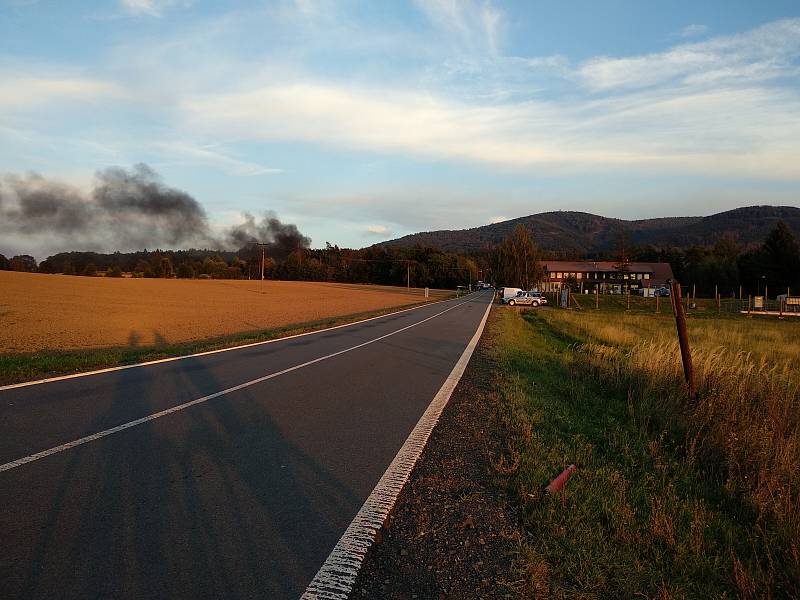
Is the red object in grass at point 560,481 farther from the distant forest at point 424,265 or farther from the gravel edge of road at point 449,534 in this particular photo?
the distant forest at point 424,265

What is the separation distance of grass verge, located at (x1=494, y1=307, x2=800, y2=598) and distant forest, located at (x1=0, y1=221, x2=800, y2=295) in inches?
2874

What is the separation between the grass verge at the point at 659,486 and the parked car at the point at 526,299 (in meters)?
46.0

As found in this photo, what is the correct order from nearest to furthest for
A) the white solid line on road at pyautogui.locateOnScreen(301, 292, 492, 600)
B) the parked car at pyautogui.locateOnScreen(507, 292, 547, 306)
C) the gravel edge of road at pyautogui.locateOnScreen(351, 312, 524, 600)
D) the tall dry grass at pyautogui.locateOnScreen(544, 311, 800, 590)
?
the white solid line on road at pyautogui.locateOnScreen(301, 292, 492, 600) < the gravel edge of road at pyautogui.locateOnScreen(351, 312, 524, 600) < the tall dry grass at pyautogui.locateOnScreen(544, 311, 800, 590) < the parked car at pyautogui.locateOnScreen(507, 292, 547, 306)

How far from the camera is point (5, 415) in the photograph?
707cm

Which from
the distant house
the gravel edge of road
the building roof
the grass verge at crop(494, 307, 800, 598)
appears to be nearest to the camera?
the gravel edge of road

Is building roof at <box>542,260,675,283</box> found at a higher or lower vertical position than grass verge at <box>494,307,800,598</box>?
higher

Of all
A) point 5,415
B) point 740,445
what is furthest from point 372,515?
point 5,415

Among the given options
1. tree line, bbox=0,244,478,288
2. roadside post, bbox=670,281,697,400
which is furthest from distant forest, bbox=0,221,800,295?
roadside post, bbox=670,281,697,400

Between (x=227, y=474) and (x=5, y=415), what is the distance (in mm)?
3951

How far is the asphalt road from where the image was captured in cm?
337

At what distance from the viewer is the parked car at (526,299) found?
5531cm

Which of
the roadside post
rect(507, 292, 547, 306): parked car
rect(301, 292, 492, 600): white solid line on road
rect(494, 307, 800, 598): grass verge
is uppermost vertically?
the roadside post

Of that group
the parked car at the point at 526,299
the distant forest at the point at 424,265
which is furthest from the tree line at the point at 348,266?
the parked car at the point at 526,299

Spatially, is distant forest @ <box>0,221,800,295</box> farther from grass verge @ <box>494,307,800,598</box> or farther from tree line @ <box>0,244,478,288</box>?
grass verge @ <box>494,307,800,598</box>
